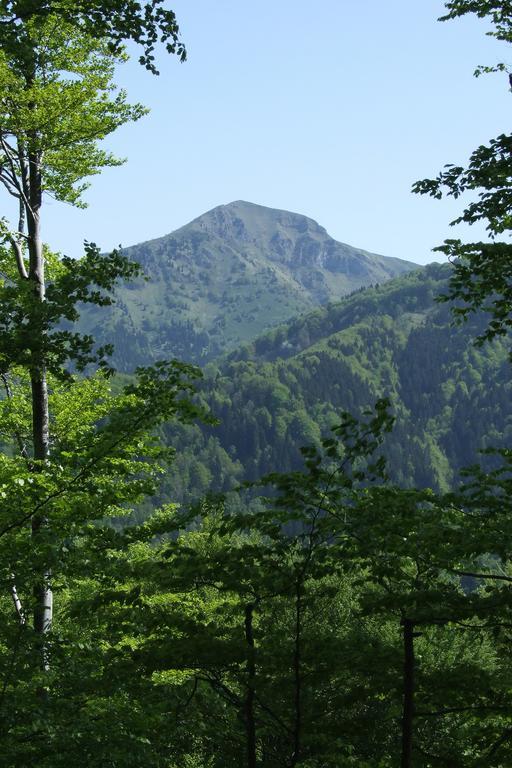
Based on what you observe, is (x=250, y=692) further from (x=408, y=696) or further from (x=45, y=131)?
(x=45, y=131)

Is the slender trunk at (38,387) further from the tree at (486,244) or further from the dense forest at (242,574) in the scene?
the tree at (486,244)

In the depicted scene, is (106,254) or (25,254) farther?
(25,254)

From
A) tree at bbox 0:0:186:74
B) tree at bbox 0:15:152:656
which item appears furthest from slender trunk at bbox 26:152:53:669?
tree at bbox 0:0:186:74

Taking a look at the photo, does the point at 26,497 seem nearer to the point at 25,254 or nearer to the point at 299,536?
the point at 299,536

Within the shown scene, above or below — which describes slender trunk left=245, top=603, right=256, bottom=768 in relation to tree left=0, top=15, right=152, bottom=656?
below

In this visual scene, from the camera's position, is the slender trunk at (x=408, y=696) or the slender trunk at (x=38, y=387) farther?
the slender trunk at (x=38, y=387)

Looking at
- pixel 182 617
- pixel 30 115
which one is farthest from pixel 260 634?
pixel 30 115

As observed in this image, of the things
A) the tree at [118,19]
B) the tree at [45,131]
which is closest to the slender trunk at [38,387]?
the tree at [45,131]

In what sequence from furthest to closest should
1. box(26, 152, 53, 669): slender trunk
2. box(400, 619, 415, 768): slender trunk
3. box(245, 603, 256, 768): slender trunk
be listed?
box(26, 152, 53, 669): slender trunk
box(245, 603, 256, 768): slender trunk
box(400, 619, 415, 768): slender trunk

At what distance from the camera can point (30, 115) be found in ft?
50.8

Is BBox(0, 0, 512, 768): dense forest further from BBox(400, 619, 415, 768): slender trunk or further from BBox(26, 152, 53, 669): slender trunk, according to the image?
BBox(26, 152, 53, 669): slender trunk

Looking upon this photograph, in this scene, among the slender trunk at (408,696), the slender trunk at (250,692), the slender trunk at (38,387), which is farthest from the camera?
the slender trunk at (38,387)

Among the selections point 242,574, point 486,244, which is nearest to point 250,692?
point 242,574

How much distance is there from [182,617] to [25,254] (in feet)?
41.1
